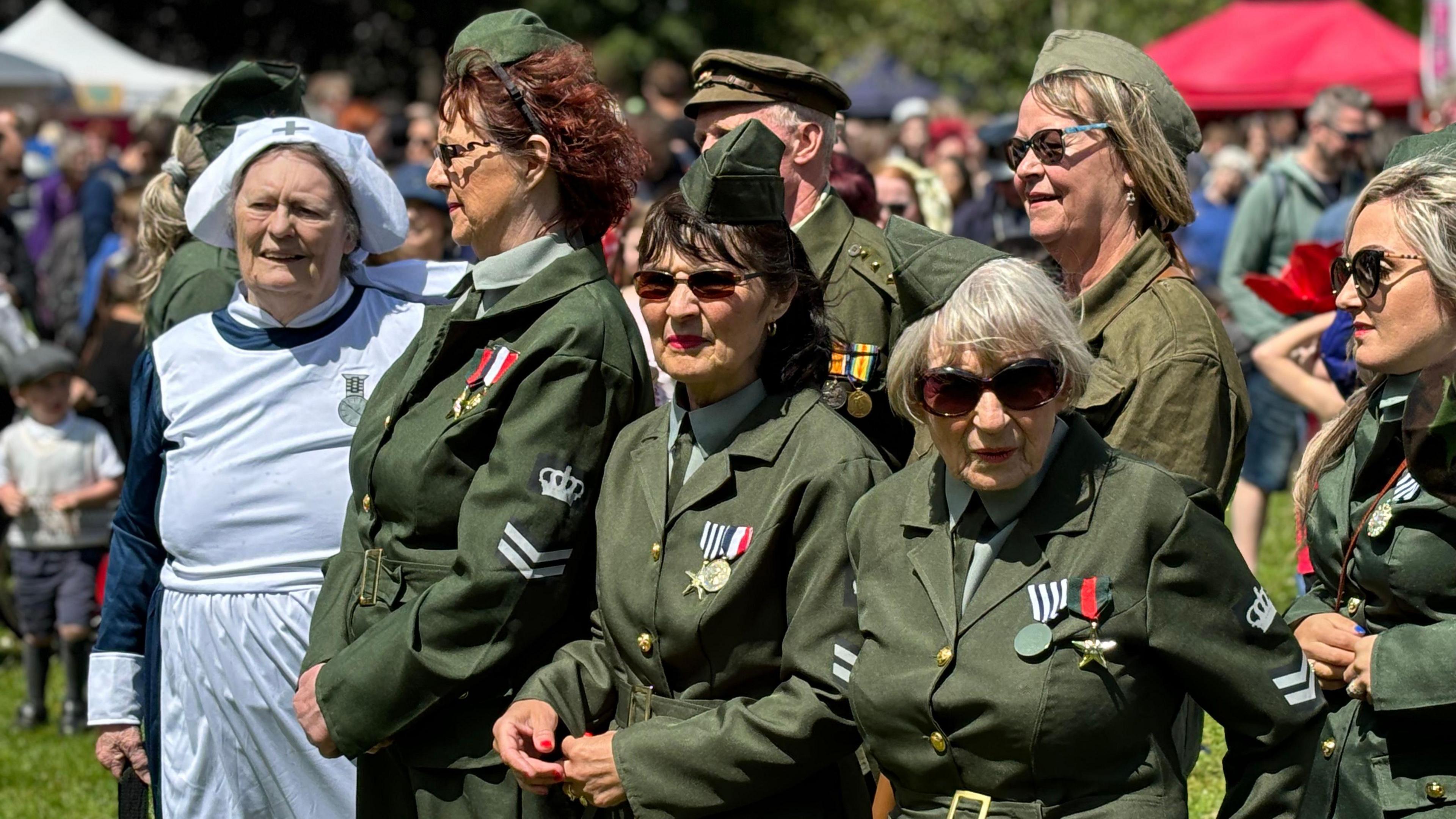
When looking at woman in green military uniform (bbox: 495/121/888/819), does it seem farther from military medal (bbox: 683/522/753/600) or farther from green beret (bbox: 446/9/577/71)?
green beret (bbox: 446/9/577/71)

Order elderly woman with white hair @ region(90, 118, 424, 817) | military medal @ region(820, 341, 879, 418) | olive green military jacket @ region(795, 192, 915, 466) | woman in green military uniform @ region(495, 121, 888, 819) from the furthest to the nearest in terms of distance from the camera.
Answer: elderly woman with white hair @ region(90, 118, 424, 817), olive green military jacket @ region(795, 192, 915, 466), military medal @ region(820, 341, 879, 418), woman in green military uniform @ region(495, 121, 888, 819)

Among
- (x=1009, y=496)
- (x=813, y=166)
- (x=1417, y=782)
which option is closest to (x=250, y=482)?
(x=813, y=166)

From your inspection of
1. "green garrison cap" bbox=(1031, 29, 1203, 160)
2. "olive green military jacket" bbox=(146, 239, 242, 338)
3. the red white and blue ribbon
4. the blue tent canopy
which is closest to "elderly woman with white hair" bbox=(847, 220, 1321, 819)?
the red white and blue ribbon

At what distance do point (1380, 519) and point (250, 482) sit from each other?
2.59 m

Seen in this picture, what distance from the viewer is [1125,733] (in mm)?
2824

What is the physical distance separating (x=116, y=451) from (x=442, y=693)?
244 inches

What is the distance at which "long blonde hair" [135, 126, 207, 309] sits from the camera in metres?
5.35

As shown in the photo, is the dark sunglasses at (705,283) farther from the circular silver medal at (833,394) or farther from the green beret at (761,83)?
the green beret at (761,83)

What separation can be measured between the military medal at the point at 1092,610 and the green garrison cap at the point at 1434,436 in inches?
20.4

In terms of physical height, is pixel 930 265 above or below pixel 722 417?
→ above

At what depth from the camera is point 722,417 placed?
3.34 meters

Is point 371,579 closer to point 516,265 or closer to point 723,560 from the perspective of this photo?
point 516,265

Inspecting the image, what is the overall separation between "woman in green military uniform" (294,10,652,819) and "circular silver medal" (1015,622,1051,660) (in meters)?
1.03

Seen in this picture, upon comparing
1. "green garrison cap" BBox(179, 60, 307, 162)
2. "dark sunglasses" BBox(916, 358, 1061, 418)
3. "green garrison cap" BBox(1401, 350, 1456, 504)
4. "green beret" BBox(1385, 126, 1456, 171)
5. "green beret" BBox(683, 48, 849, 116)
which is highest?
"green beret" BBox(1385, 126, 1456, 171)
